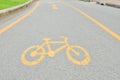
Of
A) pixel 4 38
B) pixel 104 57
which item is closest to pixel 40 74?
pixel 104 57

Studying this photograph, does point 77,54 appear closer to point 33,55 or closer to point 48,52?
point 48,52

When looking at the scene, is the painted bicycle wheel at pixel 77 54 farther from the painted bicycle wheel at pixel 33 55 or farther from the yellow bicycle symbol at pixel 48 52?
the painted bicycle wheel at pixel 33 55

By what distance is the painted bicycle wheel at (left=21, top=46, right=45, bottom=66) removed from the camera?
168 inches

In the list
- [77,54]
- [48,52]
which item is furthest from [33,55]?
[77,54]

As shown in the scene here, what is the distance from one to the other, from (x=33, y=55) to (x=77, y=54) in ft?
2.68

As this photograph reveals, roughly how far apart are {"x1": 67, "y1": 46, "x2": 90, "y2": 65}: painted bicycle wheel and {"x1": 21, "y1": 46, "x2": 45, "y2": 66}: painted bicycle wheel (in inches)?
19.9

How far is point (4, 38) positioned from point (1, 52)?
4.67 feet

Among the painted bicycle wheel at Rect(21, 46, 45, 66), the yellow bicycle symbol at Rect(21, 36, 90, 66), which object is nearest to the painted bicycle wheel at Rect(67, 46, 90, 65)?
the yellow bicycle symbol at Rect(21, 36, 90, 66)

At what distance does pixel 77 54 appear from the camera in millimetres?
4711

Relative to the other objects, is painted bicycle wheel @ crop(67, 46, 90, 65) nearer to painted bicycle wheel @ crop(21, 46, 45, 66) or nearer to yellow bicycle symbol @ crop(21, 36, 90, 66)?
yellow bicycle symbol @ crop(21, 36, 90, 66)

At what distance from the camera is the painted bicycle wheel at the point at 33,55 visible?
426 centimetres

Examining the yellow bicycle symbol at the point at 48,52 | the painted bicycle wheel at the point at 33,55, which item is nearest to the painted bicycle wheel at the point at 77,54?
the yellow bicycle symbol at the point at 48,52

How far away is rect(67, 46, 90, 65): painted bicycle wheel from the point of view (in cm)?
427

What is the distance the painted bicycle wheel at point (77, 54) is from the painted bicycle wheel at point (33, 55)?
0.51 metres
